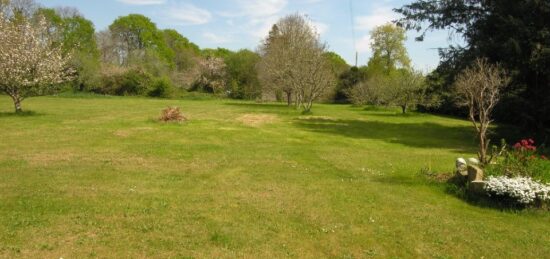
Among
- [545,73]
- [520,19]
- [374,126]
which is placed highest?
[520,19]

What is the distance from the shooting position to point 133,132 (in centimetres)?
1866

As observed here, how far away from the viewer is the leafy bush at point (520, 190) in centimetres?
852

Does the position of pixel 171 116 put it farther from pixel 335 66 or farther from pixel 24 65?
pixel 335 66

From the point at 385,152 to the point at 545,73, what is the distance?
9527mm

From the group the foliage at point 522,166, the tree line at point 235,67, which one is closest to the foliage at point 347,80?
the tree line at point 235,67

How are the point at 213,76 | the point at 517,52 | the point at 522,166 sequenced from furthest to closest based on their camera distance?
1. the point at 213,76
2. the point at 517,52
3. the point at 522,166

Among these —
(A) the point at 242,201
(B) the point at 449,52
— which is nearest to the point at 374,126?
(B) the point at 449,52

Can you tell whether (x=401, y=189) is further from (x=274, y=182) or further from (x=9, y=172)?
(x=9, y=172)

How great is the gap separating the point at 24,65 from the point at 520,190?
79.2 feet

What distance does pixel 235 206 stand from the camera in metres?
8.34

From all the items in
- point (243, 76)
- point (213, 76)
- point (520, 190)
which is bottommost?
point (520, 190)

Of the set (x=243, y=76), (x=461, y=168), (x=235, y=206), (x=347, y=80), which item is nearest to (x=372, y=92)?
(x=347, y=80)

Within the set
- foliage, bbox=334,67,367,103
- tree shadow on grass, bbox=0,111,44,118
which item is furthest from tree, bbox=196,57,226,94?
tree shadow on grass, bbox=0,111,44,118

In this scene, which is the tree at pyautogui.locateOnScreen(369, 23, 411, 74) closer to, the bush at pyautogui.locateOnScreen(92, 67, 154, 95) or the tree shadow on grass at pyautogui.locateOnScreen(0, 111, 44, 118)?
the bush at pyautogui.locateOnScreen(92, 67, 154, 95)
